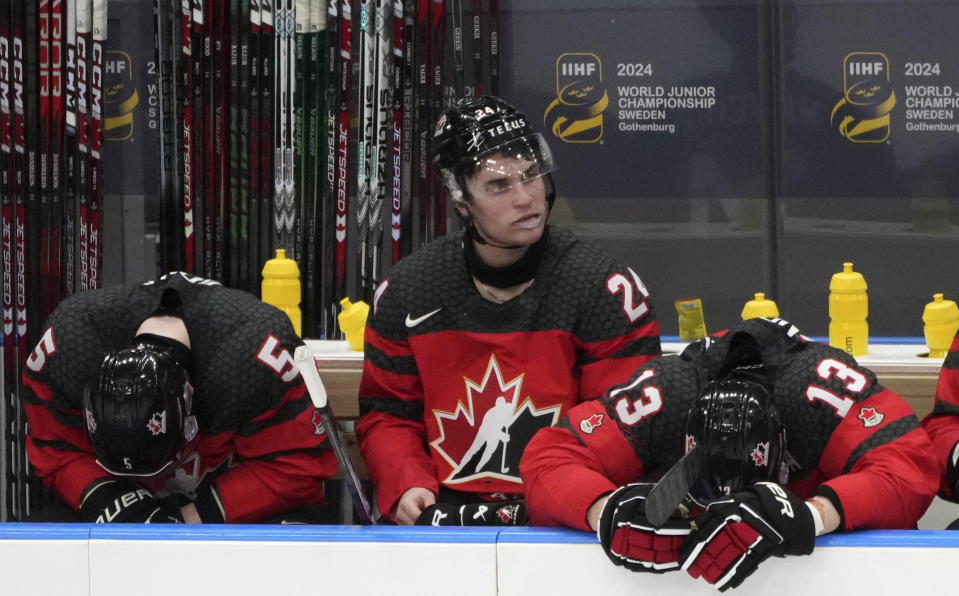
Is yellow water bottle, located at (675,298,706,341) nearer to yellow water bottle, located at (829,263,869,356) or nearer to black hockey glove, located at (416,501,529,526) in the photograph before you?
yellow water bottle, located at (829,263,869,356)

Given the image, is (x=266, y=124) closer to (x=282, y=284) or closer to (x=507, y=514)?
(x=282, y=284)

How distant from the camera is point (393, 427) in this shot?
2.48 meters

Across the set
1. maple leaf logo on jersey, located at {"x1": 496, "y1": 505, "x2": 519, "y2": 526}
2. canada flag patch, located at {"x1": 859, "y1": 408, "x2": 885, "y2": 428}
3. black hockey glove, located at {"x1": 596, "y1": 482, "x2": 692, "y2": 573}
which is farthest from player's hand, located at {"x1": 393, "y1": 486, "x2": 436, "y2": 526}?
canada flag patch, located at {"x1": 859, "y1": 408, "x2": 885, "y2": 428}

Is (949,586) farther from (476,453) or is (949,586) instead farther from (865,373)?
(476,453)

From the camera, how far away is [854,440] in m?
1.99

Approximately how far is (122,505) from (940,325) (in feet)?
5.97

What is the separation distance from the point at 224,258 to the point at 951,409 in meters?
2.05

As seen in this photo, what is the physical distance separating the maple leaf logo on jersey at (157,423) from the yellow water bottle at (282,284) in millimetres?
1114

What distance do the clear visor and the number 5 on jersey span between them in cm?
22

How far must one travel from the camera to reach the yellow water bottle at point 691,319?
316 centimetres

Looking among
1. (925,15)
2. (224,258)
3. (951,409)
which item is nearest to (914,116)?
(925,15)

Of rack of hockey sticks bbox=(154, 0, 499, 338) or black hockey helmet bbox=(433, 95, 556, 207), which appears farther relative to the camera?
rack of hockey sticks bbox=(154, 0, 499, 338)

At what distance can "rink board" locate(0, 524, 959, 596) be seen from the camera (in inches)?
67.1

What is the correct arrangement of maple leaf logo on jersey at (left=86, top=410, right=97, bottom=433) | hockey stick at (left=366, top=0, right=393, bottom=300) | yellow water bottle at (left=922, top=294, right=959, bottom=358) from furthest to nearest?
hockey stick at (left=366, top=0, right=393, bottom=300)
yellow water bottle at (left=922, top=294, right=959, bottom=358)
maple leaf logo on jersey at (left=86, top=410, right=97, bottom=433)
